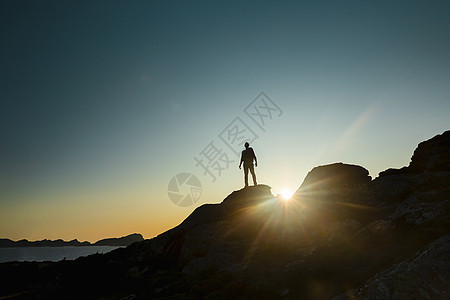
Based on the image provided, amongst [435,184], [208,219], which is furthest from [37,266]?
[435,184]

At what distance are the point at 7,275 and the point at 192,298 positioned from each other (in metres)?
30.5

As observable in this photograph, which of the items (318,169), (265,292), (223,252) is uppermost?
(318,169)

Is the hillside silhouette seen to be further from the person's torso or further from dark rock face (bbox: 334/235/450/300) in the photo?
the person's torso

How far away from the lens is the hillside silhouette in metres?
8.96

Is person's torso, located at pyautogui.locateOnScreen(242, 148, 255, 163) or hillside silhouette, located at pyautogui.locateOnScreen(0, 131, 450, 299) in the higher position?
person's torso, located at pyautogui.locateOnScreen(242, 148, 255, 163)

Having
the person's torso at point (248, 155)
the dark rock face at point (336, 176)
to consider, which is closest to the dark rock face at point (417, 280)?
the dark rock face at point (336, 176)

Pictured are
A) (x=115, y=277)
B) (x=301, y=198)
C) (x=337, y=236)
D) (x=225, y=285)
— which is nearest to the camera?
(x=225, y=285)

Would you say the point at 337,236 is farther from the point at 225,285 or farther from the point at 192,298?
the point at 192,298

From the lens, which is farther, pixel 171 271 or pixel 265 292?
pixel 171 271

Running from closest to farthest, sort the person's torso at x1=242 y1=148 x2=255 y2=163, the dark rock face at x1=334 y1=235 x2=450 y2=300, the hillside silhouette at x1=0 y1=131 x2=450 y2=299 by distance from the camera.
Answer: the dark rock face at x1=334 y1=235 x2=450 y2=300
the hillside silhouette at x1=0 y1=131 x2=450 y2=299
the person's torso at x1=242 y1=148 x2=255 y2=163

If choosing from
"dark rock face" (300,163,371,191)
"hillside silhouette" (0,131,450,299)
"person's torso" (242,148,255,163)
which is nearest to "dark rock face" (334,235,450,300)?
"hillside silhouette" (0,131,450,299)

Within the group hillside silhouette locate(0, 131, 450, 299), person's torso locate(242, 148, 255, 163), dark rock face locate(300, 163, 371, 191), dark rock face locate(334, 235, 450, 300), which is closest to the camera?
dark rock face locate(334, 235, 450, 300)

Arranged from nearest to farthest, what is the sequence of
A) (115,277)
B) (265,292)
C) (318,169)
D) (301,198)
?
(265,292), (115,277), (301,198), (318,169)

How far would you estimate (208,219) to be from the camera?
21.7 meters
